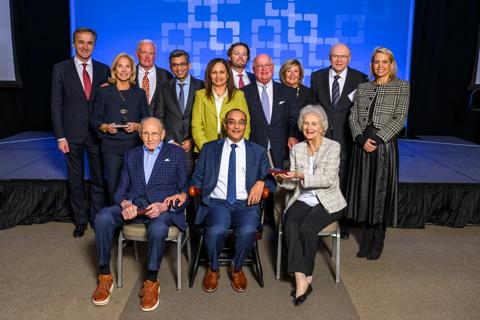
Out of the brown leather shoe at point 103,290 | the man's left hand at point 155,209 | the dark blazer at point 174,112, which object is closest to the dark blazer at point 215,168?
the man's left hand at point 155,209

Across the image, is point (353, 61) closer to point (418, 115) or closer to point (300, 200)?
point (418, 115)

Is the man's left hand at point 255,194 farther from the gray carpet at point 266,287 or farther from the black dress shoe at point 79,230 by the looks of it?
the black dress shoe at point 79,230

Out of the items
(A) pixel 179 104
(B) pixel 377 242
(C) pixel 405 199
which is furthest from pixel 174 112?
(C) pixel 405 199

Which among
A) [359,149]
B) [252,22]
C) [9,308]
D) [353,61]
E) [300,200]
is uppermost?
[252,22]

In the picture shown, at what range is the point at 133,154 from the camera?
3.02 m

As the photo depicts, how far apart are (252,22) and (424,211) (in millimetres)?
3341

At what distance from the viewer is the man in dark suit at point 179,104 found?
3607 millimetres

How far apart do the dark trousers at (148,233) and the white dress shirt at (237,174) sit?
0.38 m

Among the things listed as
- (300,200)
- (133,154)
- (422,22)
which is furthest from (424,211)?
(422,22)

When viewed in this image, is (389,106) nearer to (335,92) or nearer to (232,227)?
(335,92)

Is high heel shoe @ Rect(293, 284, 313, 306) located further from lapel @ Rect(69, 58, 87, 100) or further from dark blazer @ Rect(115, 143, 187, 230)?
lapel @ Rect(69, 58, 87, 100)

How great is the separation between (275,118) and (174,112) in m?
0.77

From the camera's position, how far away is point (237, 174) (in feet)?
10.1

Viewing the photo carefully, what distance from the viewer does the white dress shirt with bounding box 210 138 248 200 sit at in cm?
309
